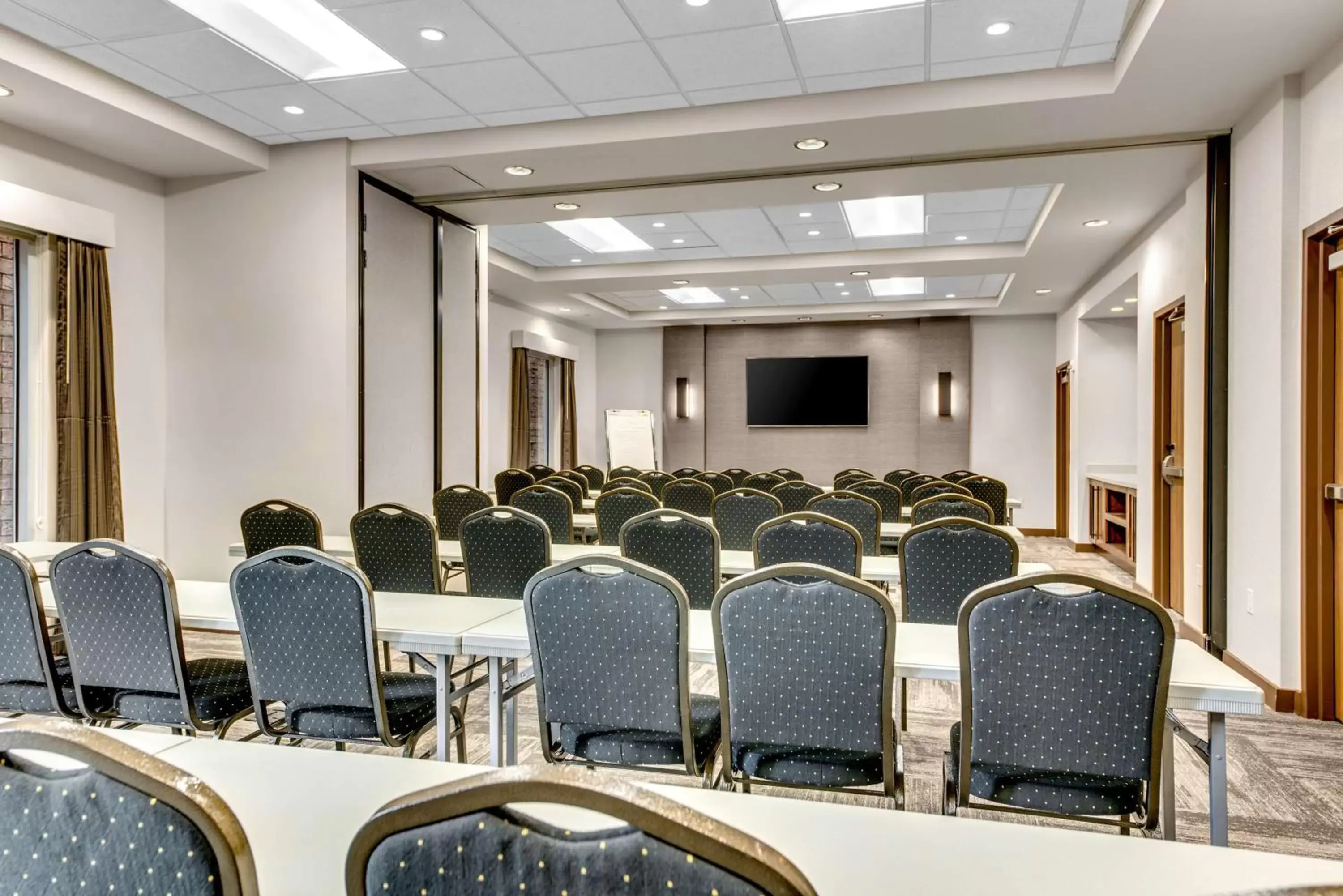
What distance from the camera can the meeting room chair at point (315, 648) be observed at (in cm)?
228

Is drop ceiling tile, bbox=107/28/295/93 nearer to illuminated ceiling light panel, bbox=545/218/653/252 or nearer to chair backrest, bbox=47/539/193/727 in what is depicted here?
chair backrest, bbox=47/539/193/727

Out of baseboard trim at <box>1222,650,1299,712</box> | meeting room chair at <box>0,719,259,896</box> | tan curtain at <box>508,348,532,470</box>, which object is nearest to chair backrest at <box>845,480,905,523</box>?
baseboard trim at <box>1222,650,1299,712</box>

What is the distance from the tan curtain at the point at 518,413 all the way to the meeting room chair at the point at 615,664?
8578 mm

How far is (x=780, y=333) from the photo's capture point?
41.8 feet

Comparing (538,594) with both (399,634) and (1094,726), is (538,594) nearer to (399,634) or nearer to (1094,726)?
(399,634)

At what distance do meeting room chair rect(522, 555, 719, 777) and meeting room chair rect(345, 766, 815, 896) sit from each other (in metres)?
1.29

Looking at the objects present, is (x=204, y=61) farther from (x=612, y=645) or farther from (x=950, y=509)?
(x=950, y=509)

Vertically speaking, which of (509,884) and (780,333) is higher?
(780,333)

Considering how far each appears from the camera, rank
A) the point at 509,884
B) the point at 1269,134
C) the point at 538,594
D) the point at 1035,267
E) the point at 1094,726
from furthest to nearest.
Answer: the point at 1035,267 → the point at 1269,134 → the point at 538,594 → the point at 1094,726 → the point at 509,884

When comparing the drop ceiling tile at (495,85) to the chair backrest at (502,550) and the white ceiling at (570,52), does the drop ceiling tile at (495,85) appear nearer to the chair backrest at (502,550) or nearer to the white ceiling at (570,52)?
the white ceiling at (570,52)

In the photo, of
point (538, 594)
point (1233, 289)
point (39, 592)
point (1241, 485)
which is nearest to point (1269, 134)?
point (1233, 289)

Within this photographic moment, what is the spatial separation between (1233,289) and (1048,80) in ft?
4.87

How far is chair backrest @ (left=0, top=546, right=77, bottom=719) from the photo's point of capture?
7.94 feet

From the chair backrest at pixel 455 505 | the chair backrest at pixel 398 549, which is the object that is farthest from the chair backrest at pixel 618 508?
the chair backrest at pixel 398 549
